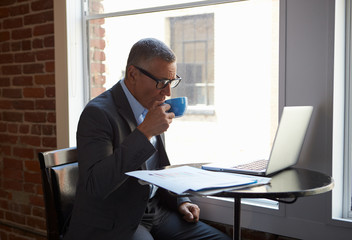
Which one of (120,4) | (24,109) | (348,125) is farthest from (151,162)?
(24,109)

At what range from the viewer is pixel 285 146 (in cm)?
162

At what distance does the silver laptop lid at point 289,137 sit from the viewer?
151 cm

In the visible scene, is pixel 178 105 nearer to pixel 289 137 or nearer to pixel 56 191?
pixel 289 137

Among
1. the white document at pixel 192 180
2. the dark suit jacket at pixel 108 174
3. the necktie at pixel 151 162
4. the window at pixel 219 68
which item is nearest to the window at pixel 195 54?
the window at pixel 219 68

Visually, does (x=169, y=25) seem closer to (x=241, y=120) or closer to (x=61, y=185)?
(x=241, y=120)

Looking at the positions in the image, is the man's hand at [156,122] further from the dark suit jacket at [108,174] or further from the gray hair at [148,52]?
the gray hair at [148,52]

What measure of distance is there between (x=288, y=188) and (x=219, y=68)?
1.02 metres

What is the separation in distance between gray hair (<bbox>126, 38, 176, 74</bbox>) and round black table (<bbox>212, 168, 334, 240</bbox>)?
696mm

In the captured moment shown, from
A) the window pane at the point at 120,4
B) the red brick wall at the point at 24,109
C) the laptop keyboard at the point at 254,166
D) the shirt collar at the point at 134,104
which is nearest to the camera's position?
the laptop keyboard at the point at 254,166

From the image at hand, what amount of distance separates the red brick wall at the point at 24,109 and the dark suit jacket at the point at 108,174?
1224 millimetres

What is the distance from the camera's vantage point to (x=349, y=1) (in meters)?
1.89

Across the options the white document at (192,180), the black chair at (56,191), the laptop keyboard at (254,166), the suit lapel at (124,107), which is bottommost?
the black chair at (56,191)

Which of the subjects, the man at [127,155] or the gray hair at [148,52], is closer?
the man at [127,155]

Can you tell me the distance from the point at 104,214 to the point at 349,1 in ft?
4.89
